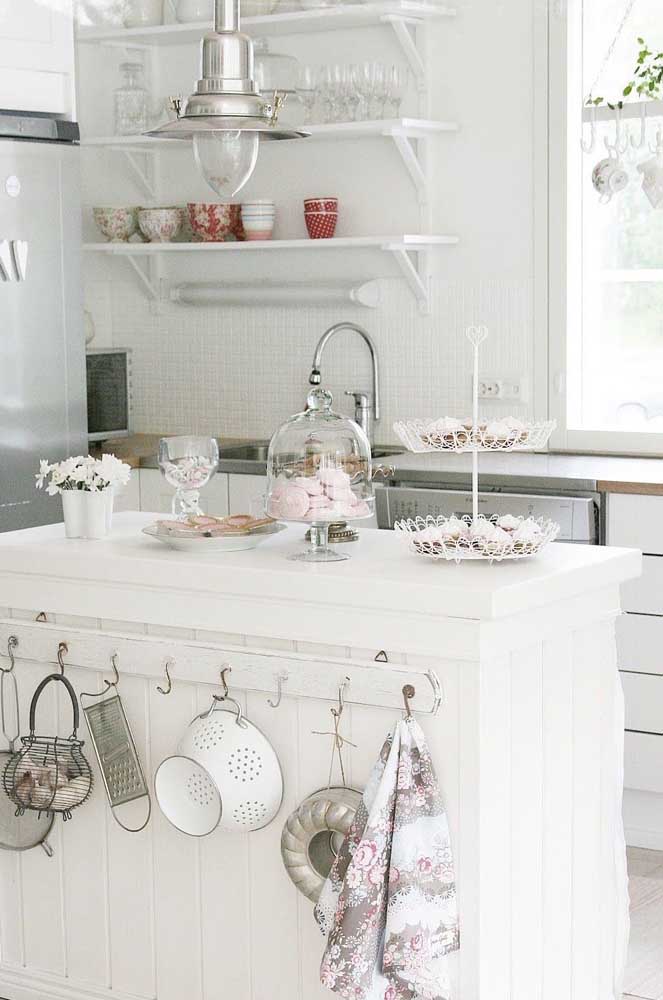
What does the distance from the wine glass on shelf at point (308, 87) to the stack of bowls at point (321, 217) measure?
25 centimetres

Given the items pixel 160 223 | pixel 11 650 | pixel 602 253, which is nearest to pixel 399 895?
pixel 11 650

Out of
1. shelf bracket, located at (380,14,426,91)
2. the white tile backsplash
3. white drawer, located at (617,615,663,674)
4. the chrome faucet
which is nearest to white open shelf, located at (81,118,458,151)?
shelf bracket, located at (380,14,426,91)

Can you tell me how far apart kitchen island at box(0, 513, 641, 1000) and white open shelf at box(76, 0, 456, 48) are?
222 cm

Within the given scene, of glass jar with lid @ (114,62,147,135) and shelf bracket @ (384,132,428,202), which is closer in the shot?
shelf bracket @ (384,132,428,202)

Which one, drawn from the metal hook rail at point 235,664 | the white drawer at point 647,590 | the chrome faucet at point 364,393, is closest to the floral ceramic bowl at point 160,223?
the chrome faucet at point 364,393

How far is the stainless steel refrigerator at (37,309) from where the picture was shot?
402cm

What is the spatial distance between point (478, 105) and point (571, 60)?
1.02 feet

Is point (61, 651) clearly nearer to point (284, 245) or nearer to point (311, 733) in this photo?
point (311, 733)

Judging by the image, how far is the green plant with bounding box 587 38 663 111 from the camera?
412 cm

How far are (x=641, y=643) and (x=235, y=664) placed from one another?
1.59 metres

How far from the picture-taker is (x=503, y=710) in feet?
7.52

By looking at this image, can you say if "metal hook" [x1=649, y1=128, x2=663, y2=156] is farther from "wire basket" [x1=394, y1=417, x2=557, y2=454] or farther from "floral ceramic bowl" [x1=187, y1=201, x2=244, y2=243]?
"wire basket" [x1=394, y1=417, x2=557, y2=454]

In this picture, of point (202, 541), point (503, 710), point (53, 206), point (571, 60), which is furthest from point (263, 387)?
point (503, 710)

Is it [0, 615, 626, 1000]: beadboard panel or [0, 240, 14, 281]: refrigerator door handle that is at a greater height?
[0, 240, 14, 281]: refrigerator door handle
